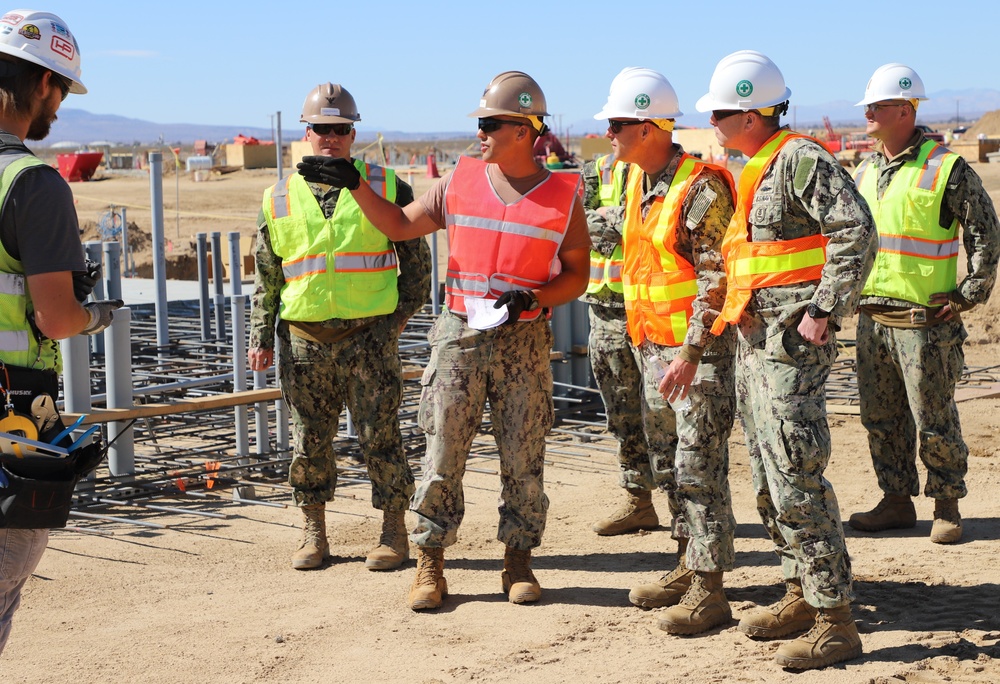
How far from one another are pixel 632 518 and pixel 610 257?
4.54 ft

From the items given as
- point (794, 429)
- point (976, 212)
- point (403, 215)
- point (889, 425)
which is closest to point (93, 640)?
point (403, 215)

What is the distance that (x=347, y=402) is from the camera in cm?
607

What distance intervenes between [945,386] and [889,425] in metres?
0.40

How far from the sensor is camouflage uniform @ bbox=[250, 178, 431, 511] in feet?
19.5

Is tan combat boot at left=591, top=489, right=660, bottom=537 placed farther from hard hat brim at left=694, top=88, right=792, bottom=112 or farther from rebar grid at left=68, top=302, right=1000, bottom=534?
hard hat brim at left=694, top=88, right=792, bottom=112

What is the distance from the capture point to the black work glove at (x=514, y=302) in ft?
16.6

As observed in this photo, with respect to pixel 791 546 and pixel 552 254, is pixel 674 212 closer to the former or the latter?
pixel 552 254

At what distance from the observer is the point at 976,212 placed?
20.5ft

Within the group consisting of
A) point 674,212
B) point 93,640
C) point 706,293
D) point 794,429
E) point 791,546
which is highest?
point 674,212

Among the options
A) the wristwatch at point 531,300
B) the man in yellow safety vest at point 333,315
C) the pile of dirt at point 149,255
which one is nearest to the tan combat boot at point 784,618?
the wristwatch at point 531,300

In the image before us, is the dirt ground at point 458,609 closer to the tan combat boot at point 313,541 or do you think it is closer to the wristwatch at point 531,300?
the tan combat boot at point 313,541

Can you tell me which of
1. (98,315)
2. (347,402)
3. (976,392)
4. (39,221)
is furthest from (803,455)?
(976,392)

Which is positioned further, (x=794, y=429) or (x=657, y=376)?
(x=657, y=376)

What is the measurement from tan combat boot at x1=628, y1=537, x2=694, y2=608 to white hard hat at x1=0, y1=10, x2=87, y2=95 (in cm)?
313
